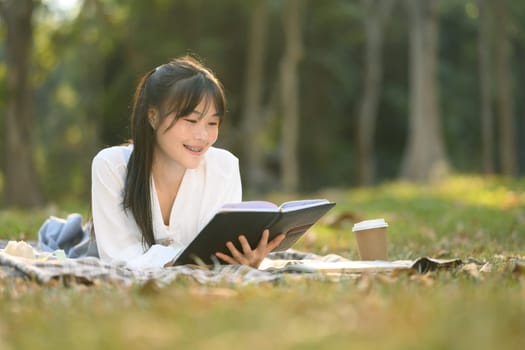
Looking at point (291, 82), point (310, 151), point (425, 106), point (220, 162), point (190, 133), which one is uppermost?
point (190, 133)

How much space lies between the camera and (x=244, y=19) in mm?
29016

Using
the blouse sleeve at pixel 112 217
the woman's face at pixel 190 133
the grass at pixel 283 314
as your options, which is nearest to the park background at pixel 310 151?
the grass at pixel 283 314

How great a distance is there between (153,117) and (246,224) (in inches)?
39.9

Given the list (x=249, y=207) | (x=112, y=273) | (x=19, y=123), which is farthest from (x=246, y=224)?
(x=19, y=123)

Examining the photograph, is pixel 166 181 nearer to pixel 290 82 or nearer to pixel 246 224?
pixel 246 224

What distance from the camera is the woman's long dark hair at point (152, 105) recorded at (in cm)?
453

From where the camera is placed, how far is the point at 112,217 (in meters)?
4.66

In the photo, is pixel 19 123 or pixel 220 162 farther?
pixel 19 123

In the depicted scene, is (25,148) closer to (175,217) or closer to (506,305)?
(175,217)

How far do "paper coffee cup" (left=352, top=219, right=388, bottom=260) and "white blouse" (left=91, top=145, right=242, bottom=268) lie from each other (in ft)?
2.56

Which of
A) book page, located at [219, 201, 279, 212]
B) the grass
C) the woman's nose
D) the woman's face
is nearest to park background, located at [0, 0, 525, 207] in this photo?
the woman's face

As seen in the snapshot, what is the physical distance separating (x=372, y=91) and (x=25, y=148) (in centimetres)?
1093

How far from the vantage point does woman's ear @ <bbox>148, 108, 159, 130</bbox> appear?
4692 mm

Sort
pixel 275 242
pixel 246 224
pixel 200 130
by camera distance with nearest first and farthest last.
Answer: pixel 246 224 → pixel 275 242 → pixel 200 130
